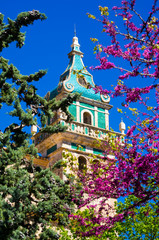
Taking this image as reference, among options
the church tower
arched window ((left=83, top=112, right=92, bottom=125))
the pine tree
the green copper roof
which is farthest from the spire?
the pine tree

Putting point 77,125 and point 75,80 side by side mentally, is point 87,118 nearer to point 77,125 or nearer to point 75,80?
point 77,125

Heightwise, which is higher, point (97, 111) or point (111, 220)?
point (97, 111)

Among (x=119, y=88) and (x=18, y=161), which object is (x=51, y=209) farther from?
(x=119, y=88)

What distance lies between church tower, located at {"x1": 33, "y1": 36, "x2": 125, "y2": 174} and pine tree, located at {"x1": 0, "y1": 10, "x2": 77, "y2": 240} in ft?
23.6

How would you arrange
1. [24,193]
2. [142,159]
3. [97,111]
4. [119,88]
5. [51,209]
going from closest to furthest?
[119,88] → [142,159] → [24,193] → [51,209] → [97,111]

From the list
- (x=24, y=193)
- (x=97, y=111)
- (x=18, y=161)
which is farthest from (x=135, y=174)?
(x=97, y=111)

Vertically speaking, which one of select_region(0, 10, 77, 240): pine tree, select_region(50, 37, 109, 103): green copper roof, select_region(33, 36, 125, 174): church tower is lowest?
select_region(0, 10, 77, 240): pine tree

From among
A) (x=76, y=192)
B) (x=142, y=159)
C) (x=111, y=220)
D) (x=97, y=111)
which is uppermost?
(x=97, y=111)

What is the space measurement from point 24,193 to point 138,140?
4.60 metres

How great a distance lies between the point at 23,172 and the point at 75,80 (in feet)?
48.8

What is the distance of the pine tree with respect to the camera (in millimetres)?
16172

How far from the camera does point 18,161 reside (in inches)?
699

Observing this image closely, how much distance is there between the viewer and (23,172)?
17.3m

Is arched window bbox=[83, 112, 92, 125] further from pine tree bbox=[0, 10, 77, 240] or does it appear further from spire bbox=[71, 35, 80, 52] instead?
pine tree bbox=[0, 10, 77, 240]
